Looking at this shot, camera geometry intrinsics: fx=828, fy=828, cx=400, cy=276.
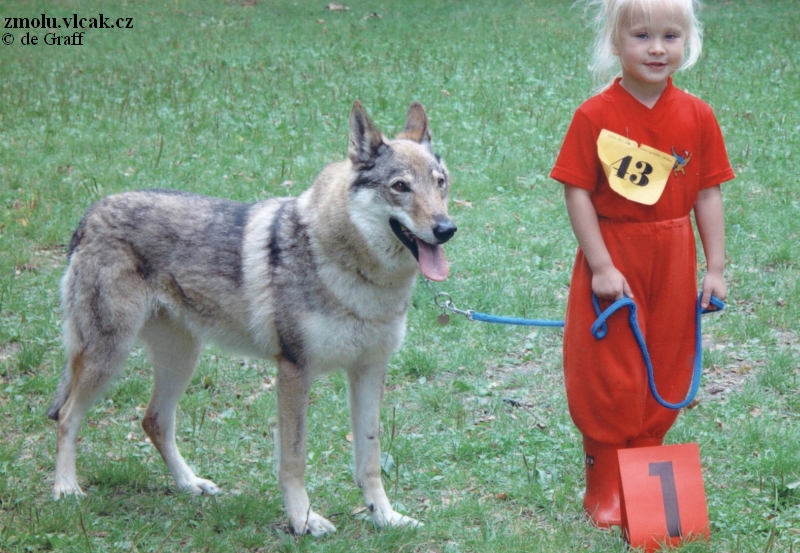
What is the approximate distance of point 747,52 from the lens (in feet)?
43.1

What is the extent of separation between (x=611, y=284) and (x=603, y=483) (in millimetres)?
929

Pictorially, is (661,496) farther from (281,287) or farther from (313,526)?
(281,287)

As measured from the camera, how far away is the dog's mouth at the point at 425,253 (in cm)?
338

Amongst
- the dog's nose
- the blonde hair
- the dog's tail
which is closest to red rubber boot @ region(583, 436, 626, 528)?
the dog's nose

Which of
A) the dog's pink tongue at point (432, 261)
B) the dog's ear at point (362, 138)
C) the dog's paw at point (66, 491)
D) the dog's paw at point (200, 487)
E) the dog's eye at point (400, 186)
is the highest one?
the dog's ear at point (362, 138)

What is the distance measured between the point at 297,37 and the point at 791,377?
1292 centimetres

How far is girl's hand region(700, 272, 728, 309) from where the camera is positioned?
10.7ft

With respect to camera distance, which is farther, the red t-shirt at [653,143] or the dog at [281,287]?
the dog at [281,287]

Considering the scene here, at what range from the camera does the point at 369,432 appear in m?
3.83

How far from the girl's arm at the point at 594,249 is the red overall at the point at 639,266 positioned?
0.06m

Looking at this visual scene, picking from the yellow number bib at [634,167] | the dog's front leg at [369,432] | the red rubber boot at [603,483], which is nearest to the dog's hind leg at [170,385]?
the dog's front leg at [369,432]

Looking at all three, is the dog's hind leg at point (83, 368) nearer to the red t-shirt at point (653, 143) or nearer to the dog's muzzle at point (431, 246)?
the dog's muzzle at point (431, 246)

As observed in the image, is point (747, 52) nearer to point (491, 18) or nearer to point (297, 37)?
point (491, 18)

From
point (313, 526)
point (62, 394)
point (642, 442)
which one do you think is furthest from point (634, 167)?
point (62, 394)
